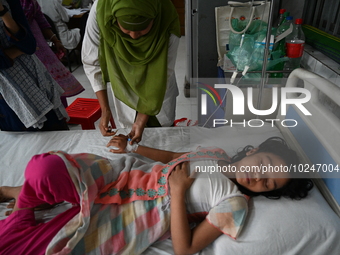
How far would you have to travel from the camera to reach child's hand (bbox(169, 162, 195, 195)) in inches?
44.9

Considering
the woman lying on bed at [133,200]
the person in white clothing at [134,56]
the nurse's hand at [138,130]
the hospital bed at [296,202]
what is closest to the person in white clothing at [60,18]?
the person in white clothing at [134,56]

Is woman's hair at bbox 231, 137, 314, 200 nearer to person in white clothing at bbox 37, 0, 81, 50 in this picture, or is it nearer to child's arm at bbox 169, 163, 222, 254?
child's arm at bbox 169, 163, 222, 254

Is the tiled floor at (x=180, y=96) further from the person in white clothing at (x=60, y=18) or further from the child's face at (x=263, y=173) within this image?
the child's face at (x=263, y=173)

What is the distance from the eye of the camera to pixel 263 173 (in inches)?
43.9

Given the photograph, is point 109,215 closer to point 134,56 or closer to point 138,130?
point 138,130

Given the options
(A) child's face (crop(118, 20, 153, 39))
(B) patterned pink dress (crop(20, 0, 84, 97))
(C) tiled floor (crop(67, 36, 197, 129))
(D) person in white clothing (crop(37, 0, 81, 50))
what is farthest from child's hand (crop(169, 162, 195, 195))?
(D) person in white clothing (crop(37, 0, 81, 50))

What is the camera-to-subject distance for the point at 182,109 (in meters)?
3.13

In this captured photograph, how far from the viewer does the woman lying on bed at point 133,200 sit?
1.02 m

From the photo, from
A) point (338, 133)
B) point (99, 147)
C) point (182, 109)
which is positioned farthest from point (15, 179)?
point (182, 109)

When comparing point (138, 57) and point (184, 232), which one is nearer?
point (184, 232)

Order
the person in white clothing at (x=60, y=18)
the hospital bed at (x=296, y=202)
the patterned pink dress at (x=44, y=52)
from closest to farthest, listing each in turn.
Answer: the hospital bed at (x=296, y=202) → the patterned pink dress at (x=44, y=52) → the person in white clothing at (x=60, y=18)

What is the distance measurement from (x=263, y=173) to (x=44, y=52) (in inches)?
81.3

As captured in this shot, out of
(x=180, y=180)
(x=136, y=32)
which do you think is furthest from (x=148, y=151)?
(x=136, y=32)

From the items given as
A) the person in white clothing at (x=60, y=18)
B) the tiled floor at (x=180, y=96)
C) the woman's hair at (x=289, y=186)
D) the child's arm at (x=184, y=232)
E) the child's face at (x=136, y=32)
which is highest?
the child's face at (x=136, y=32)
